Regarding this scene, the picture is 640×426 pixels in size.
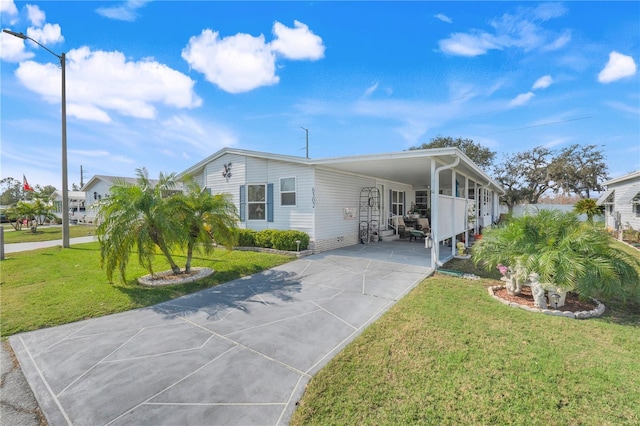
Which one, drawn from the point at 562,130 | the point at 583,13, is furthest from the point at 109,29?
the point at 562,130

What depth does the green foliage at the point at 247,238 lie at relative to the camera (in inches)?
385

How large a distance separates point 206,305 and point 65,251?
9454mm

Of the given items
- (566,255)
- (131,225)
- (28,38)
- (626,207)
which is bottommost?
(566,255)

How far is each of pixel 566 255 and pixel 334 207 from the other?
673cm

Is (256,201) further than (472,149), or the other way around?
(472,149)

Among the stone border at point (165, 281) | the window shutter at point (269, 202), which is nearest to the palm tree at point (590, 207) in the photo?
the window shutter at point (269, 202)

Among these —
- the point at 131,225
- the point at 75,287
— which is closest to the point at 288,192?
the point at 131,225

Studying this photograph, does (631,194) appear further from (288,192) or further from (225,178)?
(225,178)

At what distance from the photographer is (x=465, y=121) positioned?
21.8 meters

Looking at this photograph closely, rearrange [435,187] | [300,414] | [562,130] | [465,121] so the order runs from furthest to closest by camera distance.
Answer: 1. [562,130]
2. [465,121]
3. [435,187]
4. [300,414]

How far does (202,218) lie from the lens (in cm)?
659

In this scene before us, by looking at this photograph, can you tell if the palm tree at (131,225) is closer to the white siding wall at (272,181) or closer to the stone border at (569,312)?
the white siding wall at (272,181)

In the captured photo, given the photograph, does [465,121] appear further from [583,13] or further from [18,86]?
[18,86]

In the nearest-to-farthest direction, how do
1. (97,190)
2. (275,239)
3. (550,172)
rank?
(275,239) < (97,190) < (550,172)
